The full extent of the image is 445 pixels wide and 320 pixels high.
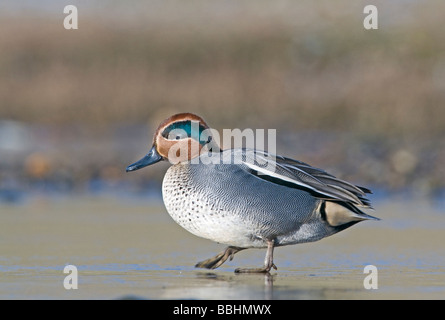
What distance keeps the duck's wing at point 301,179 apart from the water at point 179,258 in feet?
1.44

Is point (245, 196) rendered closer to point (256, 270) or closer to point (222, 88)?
point (256, 270)

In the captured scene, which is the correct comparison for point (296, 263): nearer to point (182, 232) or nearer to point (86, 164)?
point (182, 232)

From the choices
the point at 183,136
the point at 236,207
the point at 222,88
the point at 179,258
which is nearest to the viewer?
the point at 236,207

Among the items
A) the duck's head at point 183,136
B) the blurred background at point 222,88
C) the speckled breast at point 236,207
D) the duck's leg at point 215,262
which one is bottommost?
the duck's leg at point 215,262

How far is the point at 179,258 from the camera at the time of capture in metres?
6.16

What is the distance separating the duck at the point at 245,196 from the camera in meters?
5.57

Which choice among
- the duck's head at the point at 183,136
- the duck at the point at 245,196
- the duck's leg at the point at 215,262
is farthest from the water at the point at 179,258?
the duck's head at the point at 183,136

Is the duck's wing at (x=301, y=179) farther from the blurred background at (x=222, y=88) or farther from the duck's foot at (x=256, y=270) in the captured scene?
the blurred background at (x=222, y=88)

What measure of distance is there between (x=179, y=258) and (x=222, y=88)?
954cm

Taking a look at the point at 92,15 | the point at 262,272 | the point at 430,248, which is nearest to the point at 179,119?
the point at 262,272

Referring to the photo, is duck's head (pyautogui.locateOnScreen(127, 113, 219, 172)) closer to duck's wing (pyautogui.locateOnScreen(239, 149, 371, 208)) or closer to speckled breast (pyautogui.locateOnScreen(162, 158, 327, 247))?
speckled breast (pyautogui.locateOnScreen(162, 158, 327, 247))

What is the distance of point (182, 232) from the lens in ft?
24.0

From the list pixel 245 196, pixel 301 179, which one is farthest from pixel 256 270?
pixel 301 179

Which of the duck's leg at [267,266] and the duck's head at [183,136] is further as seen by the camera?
the duck's head at [183,136]
